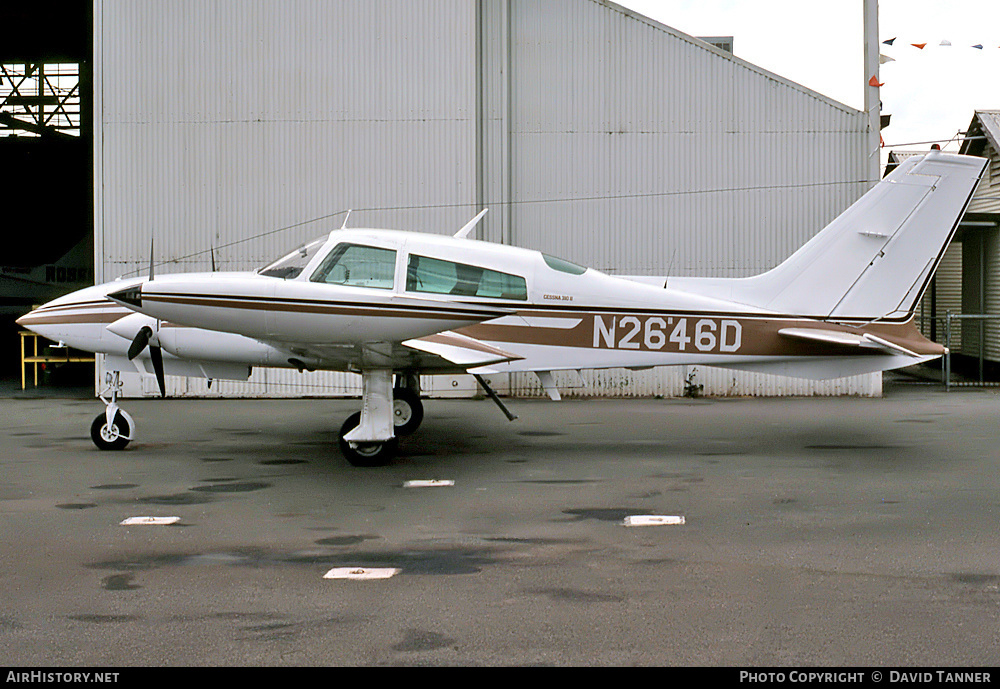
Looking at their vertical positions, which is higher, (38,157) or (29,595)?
(38,157)

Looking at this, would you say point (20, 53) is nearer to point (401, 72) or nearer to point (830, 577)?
point (401, 72)

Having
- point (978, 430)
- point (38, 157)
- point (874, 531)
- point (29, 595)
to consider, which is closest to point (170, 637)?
point (29, 595)

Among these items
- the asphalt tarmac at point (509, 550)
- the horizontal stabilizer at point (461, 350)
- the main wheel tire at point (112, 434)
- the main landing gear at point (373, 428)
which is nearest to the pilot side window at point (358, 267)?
the horizontal stabilizer at point (461, 350)

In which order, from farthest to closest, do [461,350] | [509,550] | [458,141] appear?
1. [458,141]
2. [461,350]
3. [509,550]

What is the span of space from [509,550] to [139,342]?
18.9ft

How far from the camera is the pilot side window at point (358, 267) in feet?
30.2

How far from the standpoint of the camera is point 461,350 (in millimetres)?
10141

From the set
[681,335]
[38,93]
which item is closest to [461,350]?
[681,335]

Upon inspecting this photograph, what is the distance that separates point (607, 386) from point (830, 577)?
11.2 m

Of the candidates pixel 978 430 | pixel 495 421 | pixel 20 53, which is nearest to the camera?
pixel 978 430

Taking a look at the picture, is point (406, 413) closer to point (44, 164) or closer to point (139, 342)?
point (139, 342)

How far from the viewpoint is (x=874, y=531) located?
6.69 meters

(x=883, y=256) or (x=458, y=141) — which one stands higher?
(x=458, y=141)
